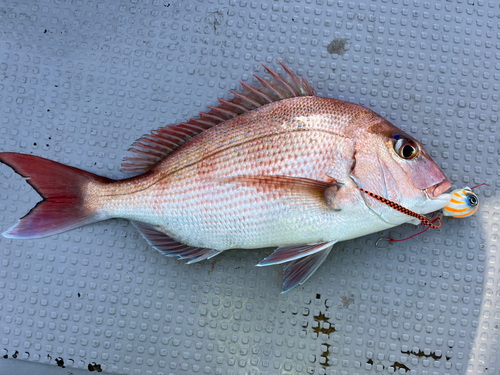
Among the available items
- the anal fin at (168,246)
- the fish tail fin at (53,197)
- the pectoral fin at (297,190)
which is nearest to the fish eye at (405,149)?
the pectoral fin at (297,190)

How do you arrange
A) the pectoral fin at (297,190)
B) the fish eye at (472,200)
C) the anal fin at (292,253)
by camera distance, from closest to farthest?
the pectoral fin at (297,190) < the anal fin at (292,253) < the fish eye at (472,200)

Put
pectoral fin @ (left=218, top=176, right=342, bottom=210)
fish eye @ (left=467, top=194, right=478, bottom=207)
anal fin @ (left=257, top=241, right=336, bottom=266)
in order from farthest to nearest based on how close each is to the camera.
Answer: fish eye @ (left=467, top=194, right=478, bottom=207), anal fin @ (left=257, top=241, right=336, bottom=266), pectoral fin @ (left=218, top=176, right=342, bottom=210)

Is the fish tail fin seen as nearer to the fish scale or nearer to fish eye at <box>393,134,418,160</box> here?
the fish scale

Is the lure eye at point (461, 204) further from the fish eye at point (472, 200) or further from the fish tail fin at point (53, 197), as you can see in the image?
the fish tail fin at point (53, 197)

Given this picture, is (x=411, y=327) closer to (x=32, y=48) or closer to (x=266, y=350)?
(x=266, y=350)

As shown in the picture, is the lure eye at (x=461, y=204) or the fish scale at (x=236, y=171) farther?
the lure eye at (x=461, y=204)

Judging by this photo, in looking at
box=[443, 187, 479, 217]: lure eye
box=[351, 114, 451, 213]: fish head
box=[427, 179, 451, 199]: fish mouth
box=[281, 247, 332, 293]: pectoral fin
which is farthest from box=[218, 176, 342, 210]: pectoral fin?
box=[443, 187, 479, 217]: lure eye

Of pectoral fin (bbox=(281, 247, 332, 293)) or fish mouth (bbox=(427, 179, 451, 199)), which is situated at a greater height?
fish mouth (bbox=(427, 179, 451, 199))

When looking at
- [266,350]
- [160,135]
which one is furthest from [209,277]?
[160,135]

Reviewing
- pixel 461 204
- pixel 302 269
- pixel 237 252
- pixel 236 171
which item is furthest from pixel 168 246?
pixel 461 204
